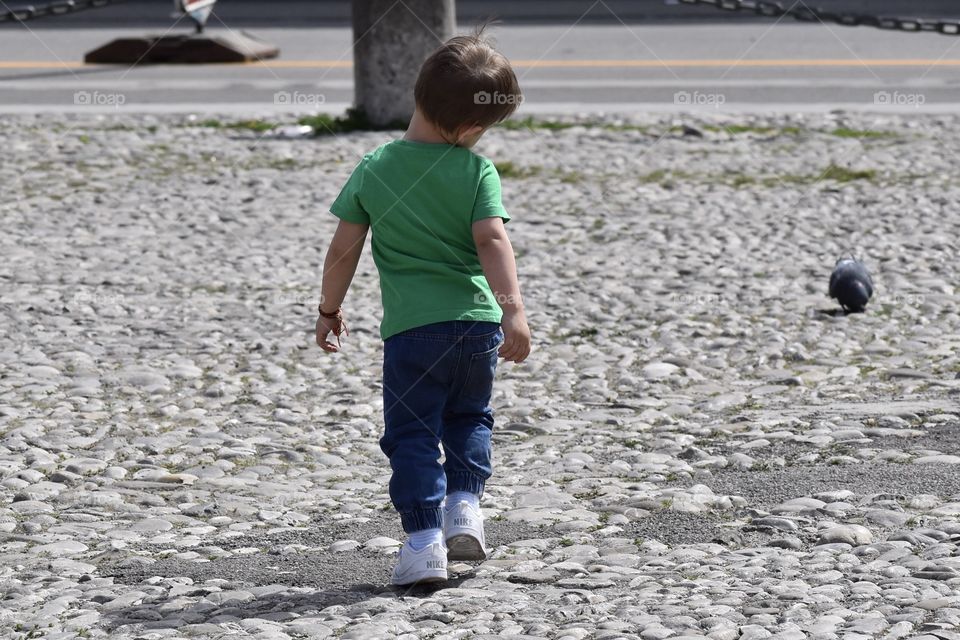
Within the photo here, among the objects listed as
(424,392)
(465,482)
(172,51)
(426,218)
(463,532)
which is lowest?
(463,532)

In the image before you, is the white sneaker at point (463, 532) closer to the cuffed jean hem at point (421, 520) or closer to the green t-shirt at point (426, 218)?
the cuffed jean hem at point (421, 520)

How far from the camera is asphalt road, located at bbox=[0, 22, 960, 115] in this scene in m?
11.8

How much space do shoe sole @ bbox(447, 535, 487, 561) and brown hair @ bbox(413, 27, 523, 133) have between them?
1.01 m

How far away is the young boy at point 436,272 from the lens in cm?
346

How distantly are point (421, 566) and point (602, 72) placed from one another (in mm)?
10526

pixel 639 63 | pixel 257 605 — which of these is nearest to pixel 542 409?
pixel 257 605

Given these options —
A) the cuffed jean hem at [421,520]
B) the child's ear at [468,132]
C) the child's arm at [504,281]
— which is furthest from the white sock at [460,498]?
the child's ear at [468,132]

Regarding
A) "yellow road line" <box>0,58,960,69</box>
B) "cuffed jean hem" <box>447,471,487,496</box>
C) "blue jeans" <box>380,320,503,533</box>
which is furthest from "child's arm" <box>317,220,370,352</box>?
"yellow road line" <box>0,58,960,69</box>

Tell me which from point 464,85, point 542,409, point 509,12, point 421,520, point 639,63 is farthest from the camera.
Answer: point 509,12

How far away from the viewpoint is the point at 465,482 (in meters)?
3.69

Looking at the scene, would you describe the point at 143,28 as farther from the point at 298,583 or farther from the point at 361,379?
the point at 298,583

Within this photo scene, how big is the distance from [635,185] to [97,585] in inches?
225

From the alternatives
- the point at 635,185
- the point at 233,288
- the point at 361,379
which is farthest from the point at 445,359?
the point at 635,185

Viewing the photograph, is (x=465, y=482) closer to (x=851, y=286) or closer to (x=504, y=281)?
(x=504, y=281)
